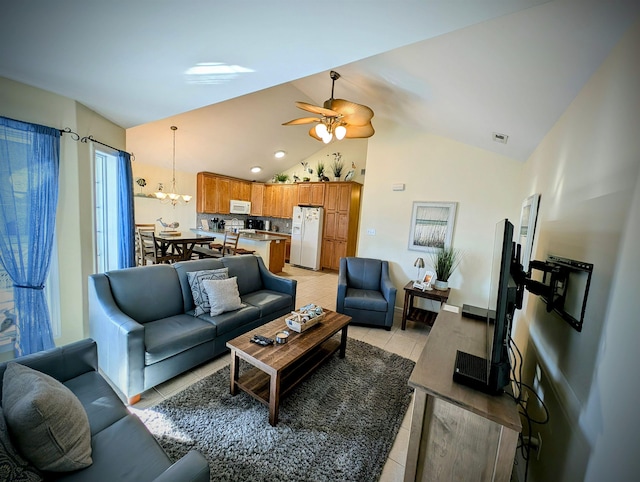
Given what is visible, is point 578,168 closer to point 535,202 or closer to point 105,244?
point 535,202

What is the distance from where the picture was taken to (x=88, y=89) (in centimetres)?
202

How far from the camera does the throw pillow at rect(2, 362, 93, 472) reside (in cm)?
84

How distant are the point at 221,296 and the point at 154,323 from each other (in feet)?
1.92

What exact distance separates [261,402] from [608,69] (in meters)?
2.80

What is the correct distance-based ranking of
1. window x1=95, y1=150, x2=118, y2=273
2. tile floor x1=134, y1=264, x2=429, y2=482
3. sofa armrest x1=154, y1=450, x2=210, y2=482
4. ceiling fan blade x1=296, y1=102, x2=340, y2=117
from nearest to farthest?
sofa armrest x1=154, y1=450, x2=210, y2=482 → tile floor x1=134, y1=264, x2=429, y2=482 → ceiling fan blade x1=296, y1=102, x2=340, y2=117 → window x1=95, y1=150, x2=118, y2=273

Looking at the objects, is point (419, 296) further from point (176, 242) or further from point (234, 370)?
point (176, 242)

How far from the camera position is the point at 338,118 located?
2.75m

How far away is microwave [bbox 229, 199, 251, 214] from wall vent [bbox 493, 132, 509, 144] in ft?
20.5

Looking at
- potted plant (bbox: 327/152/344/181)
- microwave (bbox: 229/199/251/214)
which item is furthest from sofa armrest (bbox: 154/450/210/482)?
microwave (bbox: 229/199/251/214)

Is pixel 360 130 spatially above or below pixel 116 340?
above

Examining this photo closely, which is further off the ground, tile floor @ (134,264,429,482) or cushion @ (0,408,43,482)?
cushion @ (0,408,43,482)

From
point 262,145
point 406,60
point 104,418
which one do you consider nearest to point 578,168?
point 406,60

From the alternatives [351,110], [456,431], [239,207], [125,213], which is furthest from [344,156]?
[456,431]

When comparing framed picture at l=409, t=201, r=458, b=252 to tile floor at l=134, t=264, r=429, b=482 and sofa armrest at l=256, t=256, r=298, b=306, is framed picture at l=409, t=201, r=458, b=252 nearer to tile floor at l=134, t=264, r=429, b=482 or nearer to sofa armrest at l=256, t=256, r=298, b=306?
tile floor at l=134, t=264, r=429, b=482
